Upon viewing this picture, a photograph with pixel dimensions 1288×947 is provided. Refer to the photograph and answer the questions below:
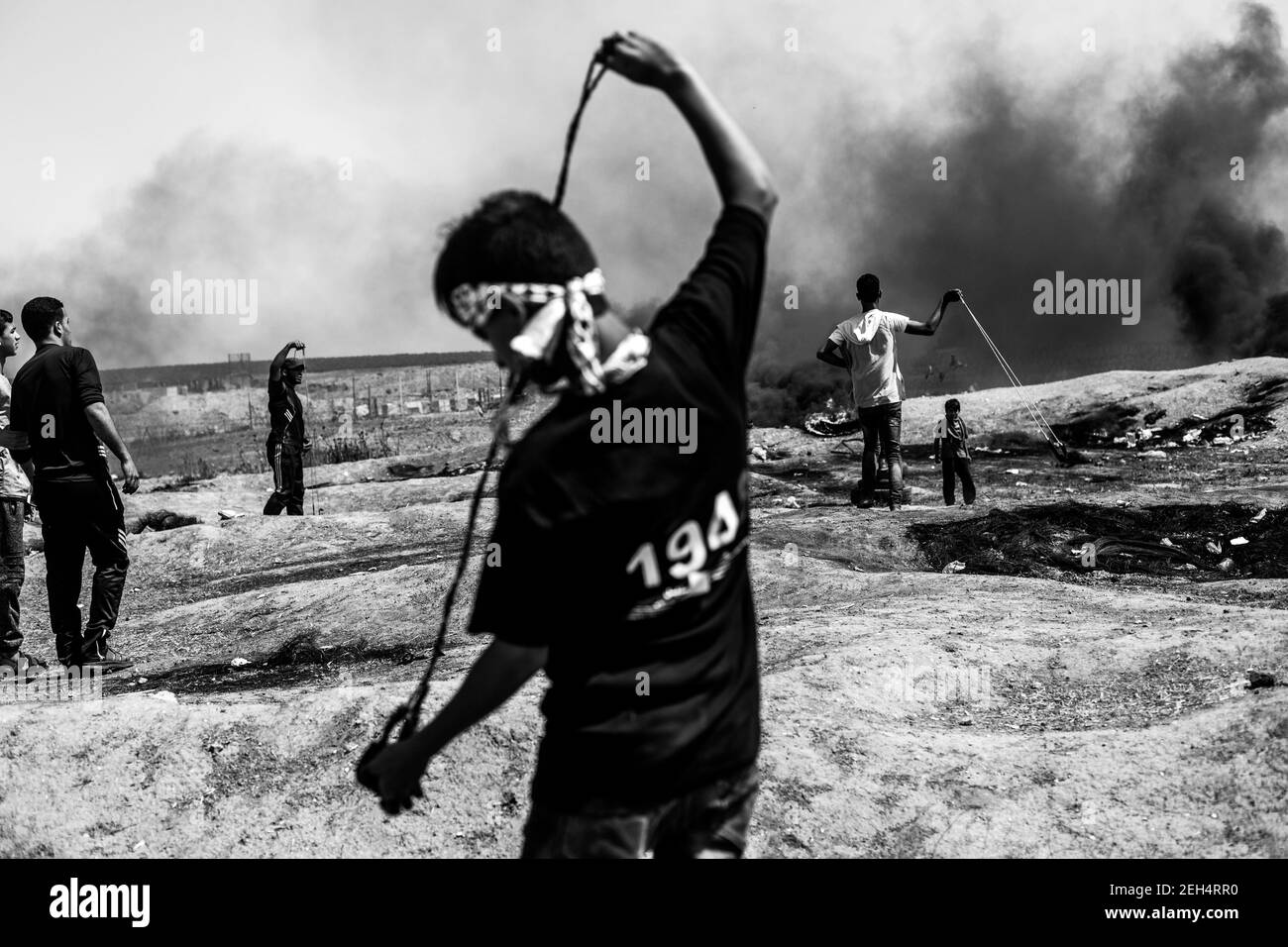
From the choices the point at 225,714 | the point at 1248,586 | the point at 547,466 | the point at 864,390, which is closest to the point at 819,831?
the point at 225,714

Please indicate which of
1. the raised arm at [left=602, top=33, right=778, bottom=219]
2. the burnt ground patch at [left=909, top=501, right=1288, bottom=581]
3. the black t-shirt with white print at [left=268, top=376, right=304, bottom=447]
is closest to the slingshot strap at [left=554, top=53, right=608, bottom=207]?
the raised arm at [left=602, top=33, right=778, bottom=219]

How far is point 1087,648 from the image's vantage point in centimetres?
592

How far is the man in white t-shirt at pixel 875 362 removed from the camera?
10195 millimetres

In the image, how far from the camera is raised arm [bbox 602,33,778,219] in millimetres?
2225

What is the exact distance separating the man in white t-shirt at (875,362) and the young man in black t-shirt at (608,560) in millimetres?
8213

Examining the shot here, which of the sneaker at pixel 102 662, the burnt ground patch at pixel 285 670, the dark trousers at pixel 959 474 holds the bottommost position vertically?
the burnt ground patch at pixel 285 670

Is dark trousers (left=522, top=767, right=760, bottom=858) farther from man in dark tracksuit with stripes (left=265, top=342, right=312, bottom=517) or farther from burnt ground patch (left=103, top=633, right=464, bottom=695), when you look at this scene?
man in dark tracksuit with stripes (left=265, top=342, right=312, bottom=517)

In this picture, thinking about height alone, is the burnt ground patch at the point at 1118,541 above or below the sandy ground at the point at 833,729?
above

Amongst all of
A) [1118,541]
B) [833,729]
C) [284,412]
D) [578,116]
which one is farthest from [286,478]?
[578,116]

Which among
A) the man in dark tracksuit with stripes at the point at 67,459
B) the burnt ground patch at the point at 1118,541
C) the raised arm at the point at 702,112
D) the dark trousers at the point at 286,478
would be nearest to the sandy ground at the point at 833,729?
the burnt ground patch at the point at 1118,541

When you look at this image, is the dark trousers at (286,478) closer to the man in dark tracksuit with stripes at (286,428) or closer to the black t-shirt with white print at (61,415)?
the man in dark tracksuit with stripes at (286,428)

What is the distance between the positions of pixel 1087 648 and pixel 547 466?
15.2 feet
